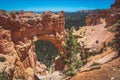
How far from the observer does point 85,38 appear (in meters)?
61.1

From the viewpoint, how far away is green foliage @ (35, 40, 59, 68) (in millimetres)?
90562

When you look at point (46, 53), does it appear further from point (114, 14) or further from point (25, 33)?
point (114, 14)

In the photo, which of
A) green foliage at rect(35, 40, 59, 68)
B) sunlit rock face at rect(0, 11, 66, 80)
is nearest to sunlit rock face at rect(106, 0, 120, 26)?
sunlit rock face at rect(0, 11, 66, 80)

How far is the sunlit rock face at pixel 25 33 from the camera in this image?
47.0 meters

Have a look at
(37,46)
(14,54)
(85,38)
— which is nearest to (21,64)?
(14,54)

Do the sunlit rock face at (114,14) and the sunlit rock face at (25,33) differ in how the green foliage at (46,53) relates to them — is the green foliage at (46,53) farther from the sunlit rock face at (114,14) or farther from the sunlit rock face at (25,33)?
the sunlit rock face at (114,14)

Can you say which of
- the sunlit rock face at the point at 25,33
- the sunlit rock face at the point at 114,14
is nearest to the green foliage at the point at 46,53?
the sunlit rock face at the point at 25,33

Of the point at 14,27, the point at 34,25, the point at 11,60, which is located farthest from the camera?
the point at 34,25

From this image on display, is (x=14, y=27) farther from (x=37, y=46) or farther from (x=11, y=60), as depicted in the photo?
(x=37, y=46)

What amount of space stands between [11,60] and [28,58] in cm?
798

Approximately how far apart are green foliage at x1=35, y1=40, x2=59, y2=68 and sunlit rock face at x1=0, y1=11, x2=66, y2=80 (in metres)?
29.4

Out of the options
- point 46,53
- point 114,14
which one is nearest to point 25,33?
point 114,14

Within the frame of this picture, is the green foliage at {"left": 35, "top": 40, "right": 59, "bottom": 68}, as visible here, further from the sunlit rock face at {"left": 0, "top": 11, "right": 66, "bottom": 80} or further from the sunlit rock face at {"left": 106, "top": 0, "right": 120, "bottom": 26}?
the sunlit rock face at {"left": 106, "top": 0, "right": 120, "bottom": 26}

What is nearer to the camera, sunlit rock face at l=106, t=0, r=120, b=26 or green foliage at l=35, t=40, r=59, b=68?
sunlit rock face at l=106, t=0, r=120, b=26
